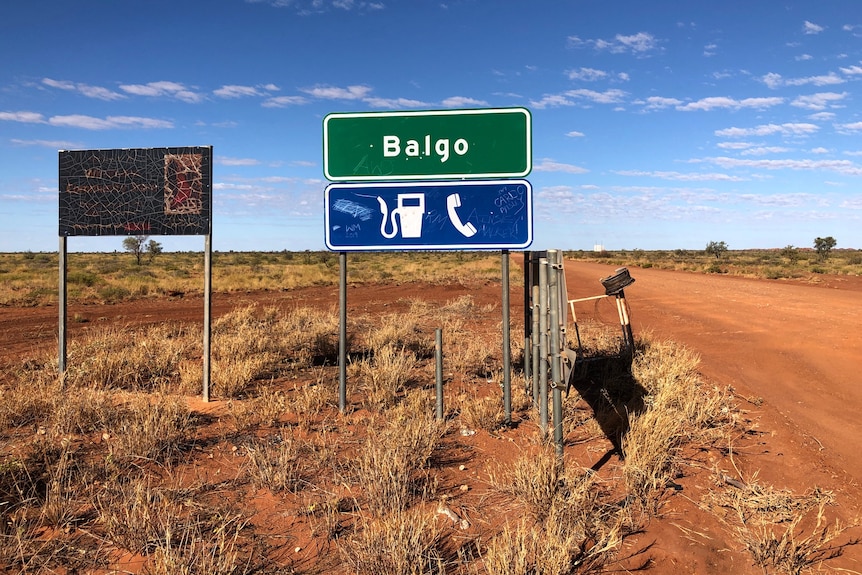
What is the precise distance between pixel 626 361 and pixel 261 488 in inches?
208

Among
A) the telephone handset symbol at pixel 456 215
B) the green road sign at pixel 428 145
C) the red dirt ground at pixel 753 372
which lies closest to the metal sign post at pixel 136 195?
the green road sign at pixel 428 145

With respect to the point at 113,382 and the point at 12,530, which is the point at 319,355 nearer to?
the point at 113,382

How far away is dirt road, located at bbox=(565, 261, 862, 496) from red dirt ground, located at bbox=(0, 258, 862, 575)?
0.02 metres

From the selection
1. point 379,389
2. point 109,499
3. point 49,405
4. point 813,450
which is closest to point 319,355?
point 379,389

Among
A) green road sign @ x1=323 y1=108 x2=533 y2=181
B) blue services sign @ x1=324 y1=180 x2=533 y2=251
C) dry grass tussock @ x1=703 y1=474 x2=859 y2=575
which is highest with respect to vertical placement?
green road sign @ x1=323 y1=108 x2=533 y2=181

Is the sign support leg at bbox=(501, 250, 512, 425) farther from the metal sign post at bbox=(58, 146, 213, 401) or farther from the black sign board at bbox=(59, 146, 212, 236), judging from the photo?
the black sign board at bbox=(59, 146, 212, 236)

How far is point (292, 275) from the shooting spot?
3086 centimetres

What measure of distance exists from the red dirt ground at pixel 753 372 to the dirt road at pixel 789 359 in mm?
18

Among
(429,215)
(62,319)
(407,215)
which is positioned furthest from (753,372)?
(62,319)

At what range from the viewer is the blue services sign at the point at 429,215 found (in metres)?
5.49

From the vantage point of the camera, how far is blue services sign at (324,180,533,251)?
18.0 ft

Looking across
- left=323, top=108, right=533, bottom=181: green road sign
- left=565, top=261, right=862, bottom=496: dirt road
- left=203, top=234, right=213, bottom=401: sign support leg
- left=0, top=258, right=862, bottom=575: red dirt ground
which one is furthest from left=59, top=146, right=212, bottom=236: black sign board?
left=565, top=261, right=862, bottom=496: dirt road

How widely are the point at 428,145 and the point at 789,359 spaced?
6605 millimetres

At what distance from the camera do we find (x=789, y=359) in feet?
27.5
